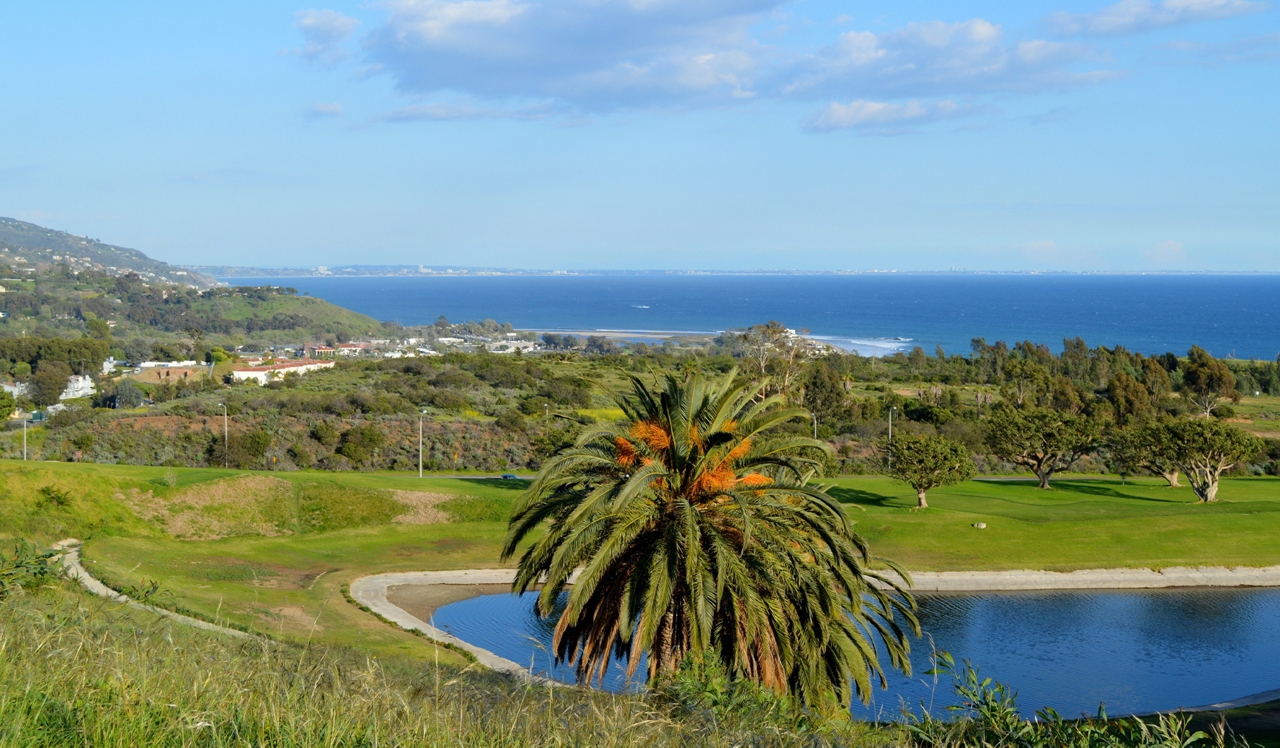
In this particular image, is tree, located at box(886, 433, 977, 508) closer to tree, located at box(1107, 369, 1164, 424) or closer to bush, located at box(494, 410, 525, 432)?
bush, located at box(494, 410, 525, 432)

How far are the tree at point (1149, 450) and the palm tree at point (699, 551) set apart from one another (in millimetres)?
28915

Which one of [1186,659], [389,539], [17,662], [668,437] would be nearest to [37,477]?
[389,539]

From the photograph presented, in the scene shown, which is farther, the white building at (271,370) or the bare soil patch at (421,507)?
the white building at (271,370)

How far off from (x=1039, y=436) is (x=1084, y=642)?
18434mm

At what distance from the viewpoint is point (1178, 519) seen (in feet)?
112

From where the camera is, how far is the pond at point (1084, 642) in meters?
20.6

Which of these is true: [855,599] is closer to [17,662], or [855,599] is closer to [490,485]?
[17,662]

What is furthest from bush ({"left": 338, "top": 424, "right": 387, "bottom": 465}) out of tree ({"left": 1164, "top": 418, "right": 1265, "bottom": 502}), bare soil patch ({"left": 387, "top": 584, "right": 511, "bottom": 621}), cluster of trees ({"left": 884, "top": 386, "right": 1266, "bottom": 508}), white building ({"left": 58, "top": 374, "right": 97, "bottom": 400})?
white building ({"left": 58, "top": 374, "right": 97, "bottom": 400})

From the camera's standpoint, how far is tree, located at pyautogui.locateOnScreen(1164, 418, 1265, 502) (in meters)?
37.1

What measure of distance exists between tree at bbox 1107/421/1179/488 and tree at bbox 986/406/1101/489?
61.3 inches

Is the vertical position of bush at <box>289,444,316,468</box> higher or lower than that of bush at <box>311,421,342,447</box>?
lower

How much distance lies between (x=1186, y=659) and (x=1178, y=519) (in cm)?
1226

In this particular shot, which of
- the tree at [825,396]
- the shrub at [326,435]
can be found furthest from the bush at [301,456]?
the tree at [825,396]

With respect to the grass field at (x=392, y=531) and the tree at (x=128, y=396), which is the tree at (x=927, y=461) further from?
the tree at (x=128, y=396)
